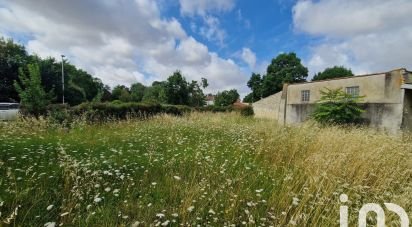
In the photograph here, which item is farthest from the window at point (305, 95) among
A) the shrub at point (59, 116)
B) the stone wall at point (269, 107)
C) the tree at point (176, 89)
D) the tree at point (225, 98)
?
the tree at point (225, 98)

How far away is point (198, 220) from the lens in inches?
95.7

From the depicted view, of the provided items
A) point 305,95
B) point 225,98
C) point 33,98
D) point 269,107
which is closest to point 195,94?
point 269,107

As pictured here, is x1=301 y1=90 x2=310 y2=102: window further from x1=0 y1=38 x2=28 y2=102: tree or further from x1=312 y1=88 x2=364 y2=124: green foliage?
x1=0 y1=38 x2=28 y2=102: tree

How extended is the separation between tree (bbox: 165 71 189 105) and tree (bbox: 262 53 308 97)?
20048mm

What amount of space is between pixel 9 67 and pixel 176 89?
20.1 metres

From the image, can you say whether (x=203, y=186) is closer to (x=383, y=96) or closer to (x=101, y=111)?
(x=101, y=111)

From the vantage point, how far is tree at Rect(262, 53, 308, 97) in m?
45.1

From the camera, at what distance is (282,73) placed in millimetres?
45375

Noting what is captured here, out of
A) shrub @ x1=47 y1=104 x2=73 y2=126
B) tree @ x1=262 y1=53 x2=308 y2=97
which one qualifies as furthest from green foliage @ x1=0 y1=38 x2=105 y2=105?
tree @ x1=262 y1=53 x2=308 y2=97

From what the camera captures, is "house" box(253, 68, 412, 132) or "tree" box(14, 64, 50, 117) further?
"house" box(253, 68, 412, 132)

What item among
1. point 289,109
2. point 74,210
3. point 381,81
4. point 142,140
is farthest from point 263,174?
point 289,109

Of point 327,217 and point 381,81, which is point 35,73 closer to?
point 327,217

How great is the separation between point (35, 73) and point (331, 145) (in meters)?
13.1

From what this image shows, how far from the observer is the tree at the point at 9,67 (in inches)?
971
